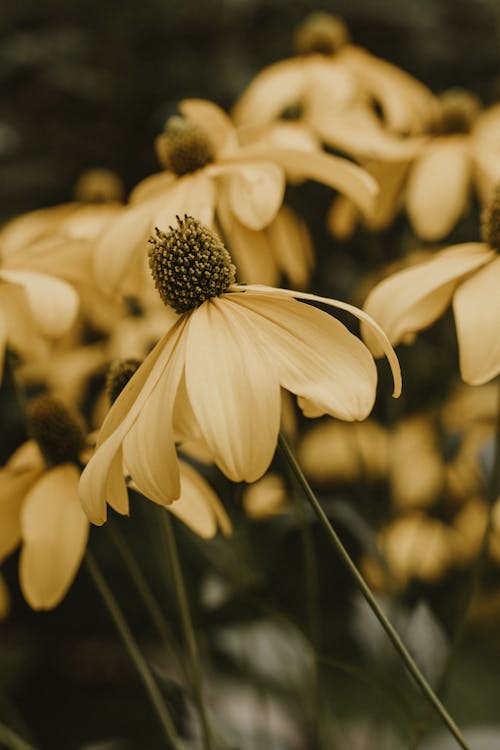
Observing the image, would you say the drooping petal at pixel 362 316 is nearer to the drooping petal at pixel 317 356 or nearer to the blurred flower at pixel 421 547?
the drooping petal at pixel 317 356

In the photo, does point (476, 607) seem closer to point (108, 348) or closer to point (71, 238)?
point (108, 348)

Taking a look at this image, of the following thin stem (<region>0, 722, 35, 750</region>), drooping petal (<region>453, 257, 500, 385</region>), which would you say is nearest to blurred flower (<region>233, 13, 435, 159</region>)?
drooping petal (<region>453, 257, 500, 385</region>)

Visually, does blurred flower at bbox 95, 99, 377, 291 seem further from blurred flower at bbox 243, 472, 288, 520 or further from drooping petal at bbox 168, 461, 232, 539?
blurred flower at bbox 243, 472, 288, 520

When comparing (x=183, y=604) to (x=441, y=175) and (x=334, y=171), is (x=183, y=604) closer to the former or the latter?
(x=334, y=171)

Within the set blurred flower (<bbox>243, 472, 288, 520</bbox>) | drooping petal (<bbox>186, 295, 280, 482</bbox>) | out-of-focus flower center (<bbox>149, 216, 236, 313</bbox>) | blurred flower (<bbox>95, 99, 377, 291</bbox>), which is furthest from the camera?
blurred flower (<bbox>243, 472, 288, 520</bbox>)

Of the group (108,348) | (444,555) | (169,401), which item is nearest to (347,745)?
(444,555)
